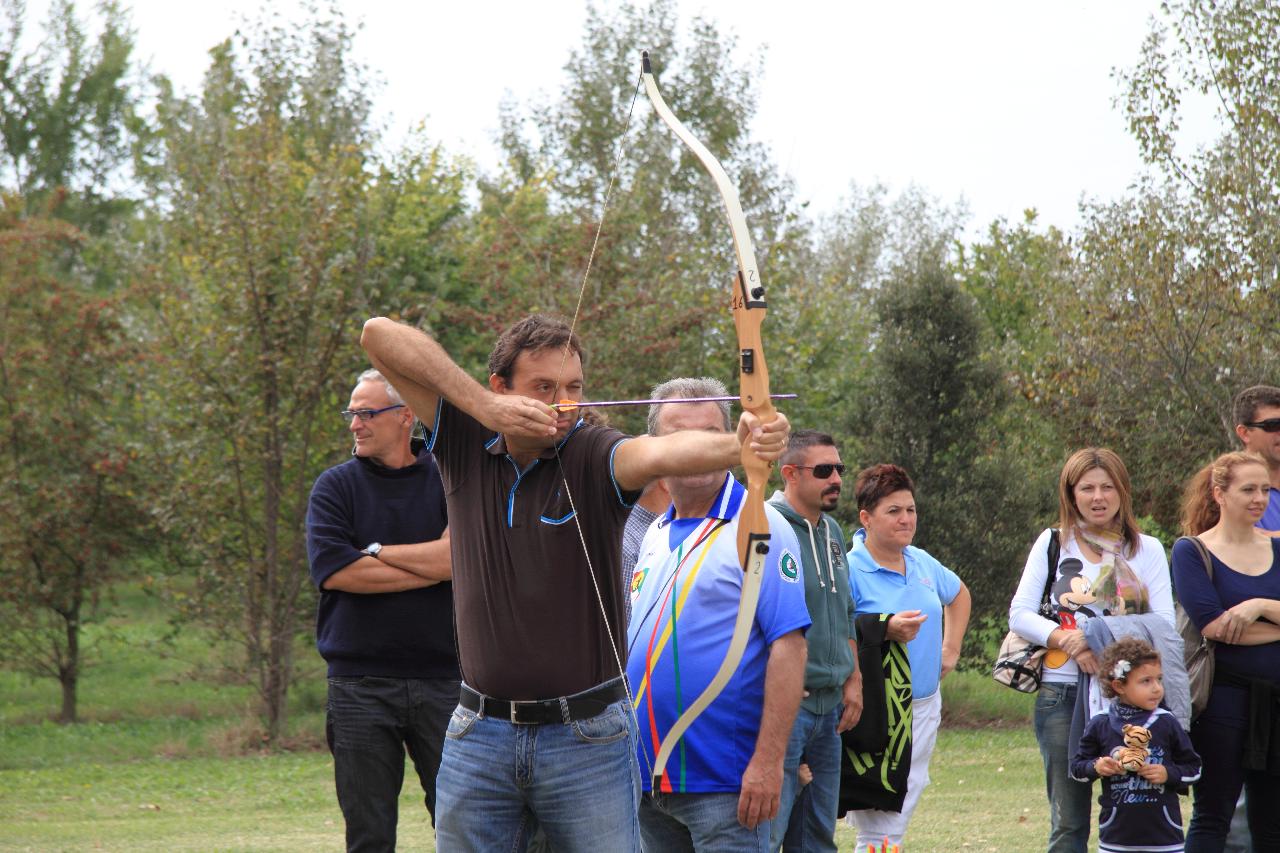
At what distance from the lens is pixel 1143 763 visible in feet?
14.4

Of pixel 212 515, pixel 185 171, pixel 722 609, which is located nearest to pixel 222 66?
pixel 185 171

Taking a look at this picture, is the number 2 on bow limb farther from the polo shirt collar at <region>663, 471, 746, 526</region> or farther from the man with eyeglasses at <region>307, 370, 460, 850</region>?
the man with eyeglasses at <region>307, 370, 460, 850</region>

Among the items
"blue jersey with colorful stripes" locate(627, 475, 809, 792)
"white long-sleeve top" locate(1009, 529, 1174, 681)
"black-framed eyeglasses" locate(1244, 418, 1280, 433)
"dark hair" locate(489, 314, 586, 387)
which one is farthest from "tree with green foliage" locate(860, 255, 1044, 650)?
"dark hair" locate(489, 314, 586, 387)

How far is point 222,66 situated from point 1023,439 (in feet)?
41.8

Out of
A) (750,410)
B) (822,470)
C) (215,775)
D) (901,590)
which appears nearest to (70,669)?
(215,775)

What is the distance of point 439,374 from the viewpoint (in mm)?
2859

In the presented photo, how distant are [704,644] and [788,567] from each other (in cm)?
30

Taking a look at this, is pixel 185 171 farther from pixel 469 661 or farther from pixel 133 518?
pixel 469 661

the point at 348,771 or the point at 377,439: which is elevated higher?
the point at 377,439

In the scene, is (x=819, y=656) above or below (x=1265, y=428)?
below

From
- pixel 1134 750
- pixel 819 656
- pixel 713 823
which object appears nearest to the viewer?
pixel 713 823

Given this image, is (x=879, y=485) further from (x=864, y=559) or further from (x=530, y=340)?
(x=530, y=340)

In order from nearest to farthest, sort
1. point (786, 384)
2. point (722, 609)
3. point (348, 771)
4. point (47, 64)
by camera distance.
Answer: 1. point (722, 609)
2. point (348, 771)
3. point (786, 384)
4. point (47, 64)

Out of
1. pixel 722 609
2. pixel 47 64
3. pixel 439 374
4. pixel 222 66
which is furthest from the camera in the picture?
pixel 47 64
